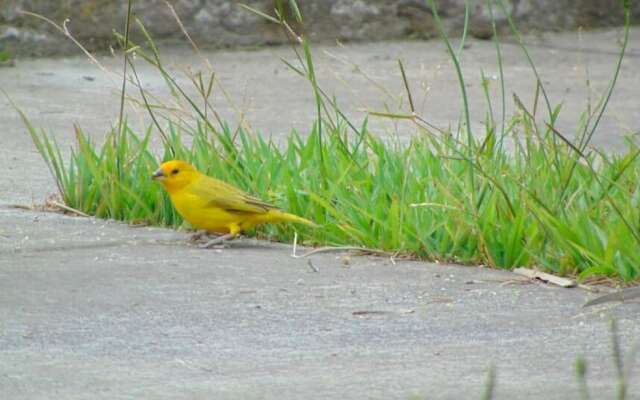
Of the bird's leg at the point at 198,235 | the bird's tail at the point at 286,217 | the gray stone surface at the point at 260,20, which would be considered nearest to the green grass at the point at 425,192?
the bird's tail at the point at 286,217

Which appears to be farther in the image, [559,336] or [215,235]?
[215,235]

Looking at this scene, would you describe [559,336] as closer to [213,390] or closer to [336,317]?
[336,317]

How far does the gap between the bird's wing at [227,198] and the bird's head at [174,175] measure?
4 centimetres

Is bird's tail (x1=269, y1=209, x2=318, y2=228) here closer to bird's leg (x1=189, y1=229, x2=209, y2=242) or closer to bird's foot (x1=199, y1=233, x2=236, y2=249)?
bird's foot (x1=199, y1=233, x2=236, y2=249)

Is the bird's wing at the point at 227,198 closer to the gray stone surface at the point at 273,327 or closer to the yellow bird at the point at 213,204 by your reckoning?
the yellow bird at the point at 213,204

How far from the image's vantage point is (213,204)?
4191 millimetres

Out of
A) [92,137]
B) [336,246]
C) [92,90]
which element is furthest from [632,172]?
[92,90]

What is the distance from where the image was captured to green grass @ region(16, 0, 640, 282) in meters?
3.82

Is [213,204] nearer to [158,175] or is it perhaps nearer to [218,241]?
[218,241]

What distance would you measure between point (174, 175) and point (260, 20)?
155 inches

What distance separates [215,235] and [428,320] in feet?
3.85

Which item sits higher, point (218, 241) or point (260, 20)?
point (260, 20)

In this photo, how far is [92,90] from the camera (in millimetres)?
7129

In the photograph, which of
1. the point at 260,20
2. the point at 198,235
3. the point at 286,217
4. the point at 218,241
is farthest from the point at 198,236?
the point at 260,20
